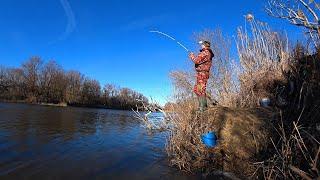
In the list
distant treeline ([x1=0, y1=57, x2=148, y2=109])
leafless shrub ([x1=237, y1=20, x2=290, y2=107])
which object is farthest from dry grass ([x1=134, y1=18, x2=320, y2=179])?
distant treeline ([x1=0, y1=57, x2=148, y2=109])

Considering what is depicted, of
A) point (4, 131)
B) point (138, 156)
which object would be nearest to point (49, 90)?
point (4, 131)

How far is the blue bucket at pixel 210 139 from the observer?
907 cm

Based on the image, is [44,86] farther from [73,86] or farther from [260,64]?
[260,64]

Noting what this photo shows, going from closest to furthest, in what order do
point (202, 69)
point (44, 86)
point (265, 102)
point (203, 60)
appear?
point (203, 60), point (202, 69), point (265, 102), point (44, 86)

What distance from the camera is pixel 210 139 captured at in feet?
29.7

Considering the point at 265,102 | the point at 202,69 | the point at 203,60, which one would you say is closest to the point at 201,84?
the point at 202,69

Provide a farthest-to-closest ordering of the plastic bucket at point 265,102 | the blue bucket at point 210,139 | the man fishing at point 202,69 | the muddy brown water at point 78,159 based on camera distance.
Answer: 1. the plastic bucket at point 265,102
2. the man fishing at point 202,69
3. the blue bucket at point 210,139
4. the muddy brown water at point 78,159

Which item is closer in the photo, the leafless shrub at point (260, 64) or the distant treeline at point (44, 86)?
the leafless shrub at point (260, 64)

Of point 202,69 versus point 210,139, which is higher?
point 202,69

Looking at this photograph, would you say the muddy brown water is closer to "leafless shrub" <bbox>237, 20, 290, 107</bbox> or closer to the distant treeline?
"leafless shrub" <bbox>237, 20, 290, 107</bbox>

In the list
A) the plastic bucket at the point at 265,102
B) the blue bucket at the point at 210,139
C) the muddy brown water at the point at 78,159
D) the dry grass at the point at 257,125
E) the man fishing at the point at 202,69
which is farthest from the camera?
the plastic bucket at the point at 265,102

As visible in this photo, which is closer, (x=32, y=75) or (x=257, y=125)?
(x=257, y=125)

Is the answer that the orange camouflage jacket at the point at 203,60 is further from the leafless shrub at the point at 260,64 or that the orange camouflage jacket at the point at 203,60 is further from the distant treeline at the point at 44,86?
the distant treeline at the point at 44,86

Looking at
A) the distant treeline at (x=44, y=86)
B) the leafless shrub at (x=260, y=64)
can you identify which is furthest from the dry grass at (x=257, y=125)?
the distant treeline at (x=44, y=86)
